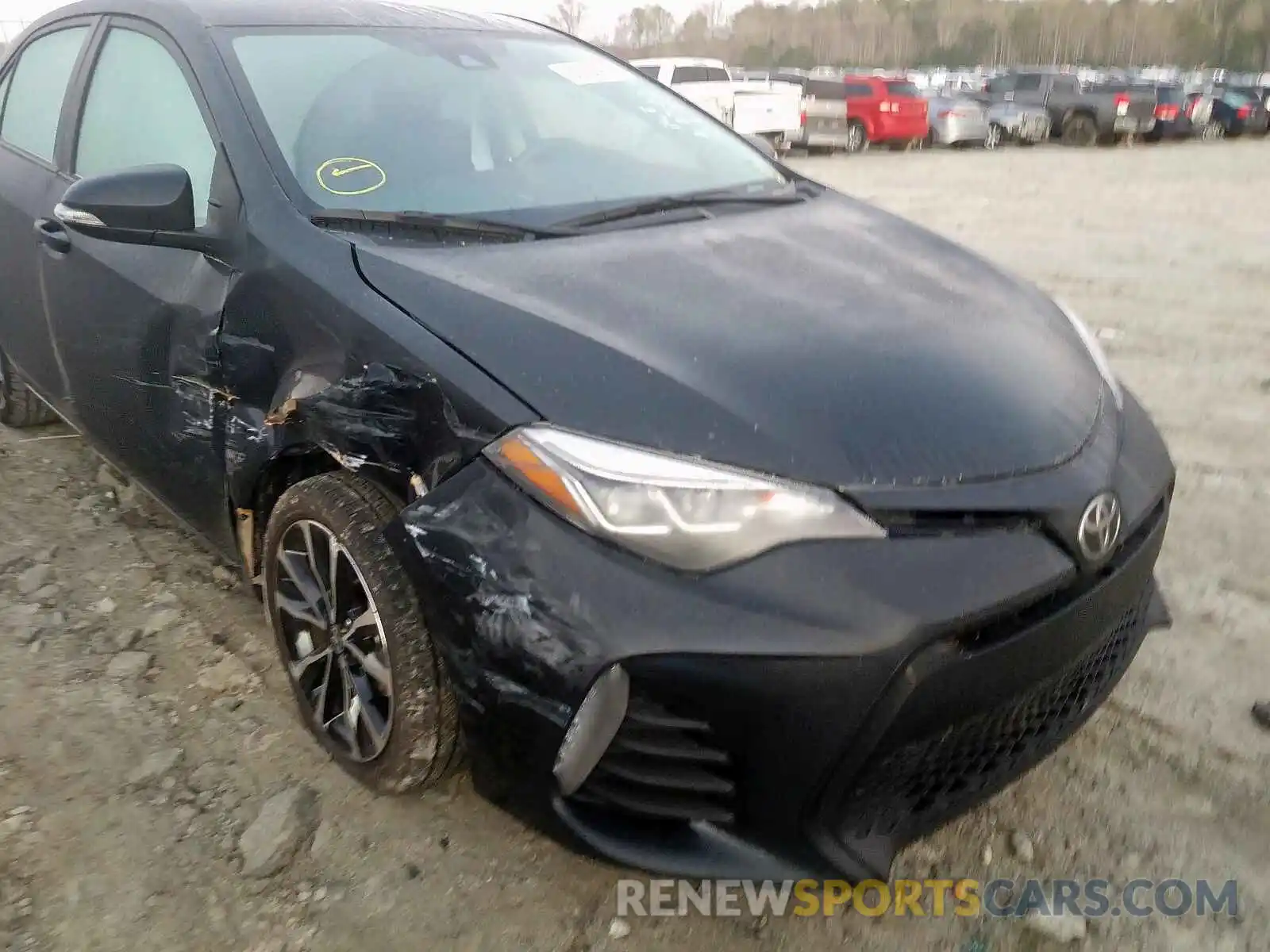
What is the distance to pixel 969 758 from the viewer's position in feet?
5.30

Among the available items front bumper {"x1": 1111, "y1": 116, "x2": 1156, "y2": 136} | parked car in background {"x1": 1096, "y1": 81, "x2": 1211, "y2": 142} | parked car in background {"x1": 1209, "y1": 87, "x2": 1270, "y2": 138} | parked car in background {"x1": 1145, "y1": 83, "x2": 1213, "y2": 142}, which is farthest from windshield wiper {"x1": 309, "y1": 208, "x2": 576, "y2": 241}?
parked car in background {"x1": 1209, "y1": 87, "x2": 1270, "y2": 138}

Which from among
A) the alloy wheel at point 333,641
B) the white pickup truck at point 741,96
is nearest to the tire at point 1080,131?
the white pickup truck at point 741,96

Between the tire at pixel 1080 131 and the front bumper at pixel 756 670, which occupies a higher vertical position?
the front bumper at pixel 756 670

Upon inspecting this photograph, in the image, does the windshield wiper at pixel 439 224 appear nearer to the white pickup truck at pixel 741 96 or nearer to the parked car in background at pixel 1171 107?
the white pickup truck at pixel 741 96

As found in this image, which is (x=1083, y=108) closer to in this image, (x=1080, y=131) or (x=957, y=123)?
(x=1080, y=131)

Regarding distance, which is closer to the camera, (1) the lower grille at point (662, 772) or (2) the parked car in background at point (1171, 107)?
(1) the lower grille at point (662, 772)

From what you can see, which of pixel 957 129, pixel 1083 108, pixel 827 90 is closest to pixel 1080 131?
pixel 1083 108

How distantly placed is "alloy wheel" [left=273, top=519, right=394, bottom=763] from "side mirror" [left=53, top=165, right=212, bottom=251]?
2.26 feet

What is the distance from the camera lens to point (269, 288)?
1938 millimetres

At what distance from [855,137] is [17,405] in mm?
16578

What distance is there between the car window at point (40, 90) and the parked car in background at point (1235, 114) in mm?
25693

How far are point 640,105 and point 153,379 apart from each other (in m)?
1.48

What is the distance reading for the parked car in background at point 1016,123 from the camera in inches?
782

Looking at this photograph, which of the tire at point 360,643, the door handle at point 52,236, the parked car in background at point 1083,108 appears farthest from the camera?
the parked car in background at point 1083,108
